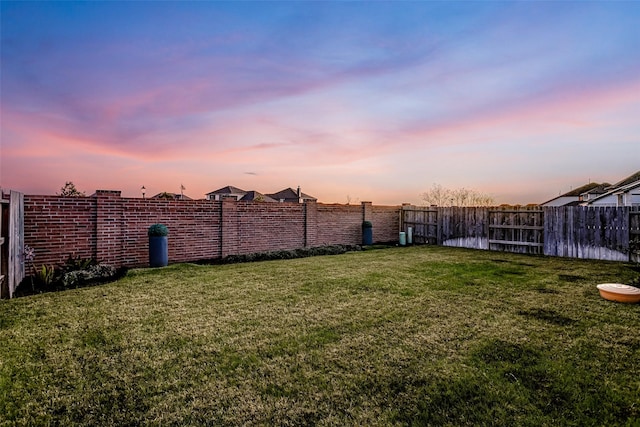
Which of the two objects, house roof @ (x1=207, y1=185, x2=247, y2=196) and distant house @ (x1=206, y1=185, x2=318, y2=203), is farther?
house roof @ (x1=207, y1=185, x2=247, y2=196)

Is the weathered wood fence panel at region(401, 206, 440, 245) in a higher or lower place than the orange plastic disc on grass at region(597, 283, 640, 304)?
higher

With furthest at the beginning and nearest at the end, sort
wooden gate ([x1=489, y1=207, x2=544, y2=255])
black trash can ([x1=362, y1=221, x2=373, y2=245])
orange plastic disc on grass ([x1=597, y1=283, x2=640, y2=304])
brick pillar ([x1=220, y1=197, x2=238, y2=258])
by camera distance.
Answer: black trash can ([x1=362, y1=221, x2=373, y2=245])
wooden gate ([x1=489, y1=207, x2=544, y2=255])
brick pillar ([x1=220, y1=197, x2=238, y2=258])
orange plastic disc on grass ([x1=597, y1=283, x2=640, y2=304])

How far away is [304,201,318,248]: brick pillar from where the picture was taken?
11908mm

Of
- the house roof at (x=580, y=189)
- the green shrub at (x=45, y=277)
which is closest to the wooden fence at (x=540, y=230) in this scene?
the green shrub at (x=45, y=277)

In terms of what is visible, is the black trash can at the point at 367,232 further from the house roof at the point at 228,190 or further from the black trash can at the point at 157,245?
the house roof at the point at 228,190

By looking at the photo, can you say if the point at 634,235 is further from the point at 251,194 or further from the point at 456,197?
the point at 251,194

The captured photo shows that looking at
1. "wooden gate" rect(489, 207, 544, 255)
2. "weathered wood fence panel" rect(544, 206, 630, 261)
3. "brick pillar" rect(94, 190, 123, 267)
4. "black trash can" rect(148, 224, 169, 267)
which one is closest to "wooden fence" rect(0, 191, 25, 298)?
"brick pillar" rect(94, 190, 123, 267)

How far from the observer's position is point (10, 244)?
515 centimetres

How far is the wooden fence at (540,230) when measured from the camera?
895 centimetres

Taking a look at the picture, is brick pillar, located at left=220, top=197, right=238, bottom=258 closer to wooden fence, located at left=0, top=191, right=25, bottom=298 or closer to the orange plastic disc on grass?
wooden fence, located at left=0, top=191, right=25, bottom=298

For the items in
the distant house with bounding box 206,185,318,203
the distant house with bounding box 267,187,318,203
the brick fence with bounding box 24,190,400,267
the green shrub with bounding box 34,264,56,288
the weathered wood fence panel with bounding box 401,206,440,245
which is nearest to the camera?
the green shrub with bounding box 34,264,56,288

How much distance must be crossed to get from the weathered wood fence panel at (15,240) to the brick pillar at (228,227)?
4562 mm

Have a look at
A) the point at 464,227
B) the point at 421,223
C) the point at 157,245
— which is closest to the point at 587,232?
the point at 464,227

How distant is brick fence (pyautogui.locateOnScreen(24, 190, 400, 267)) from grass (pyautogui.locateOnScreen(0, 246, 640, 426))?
237cm
